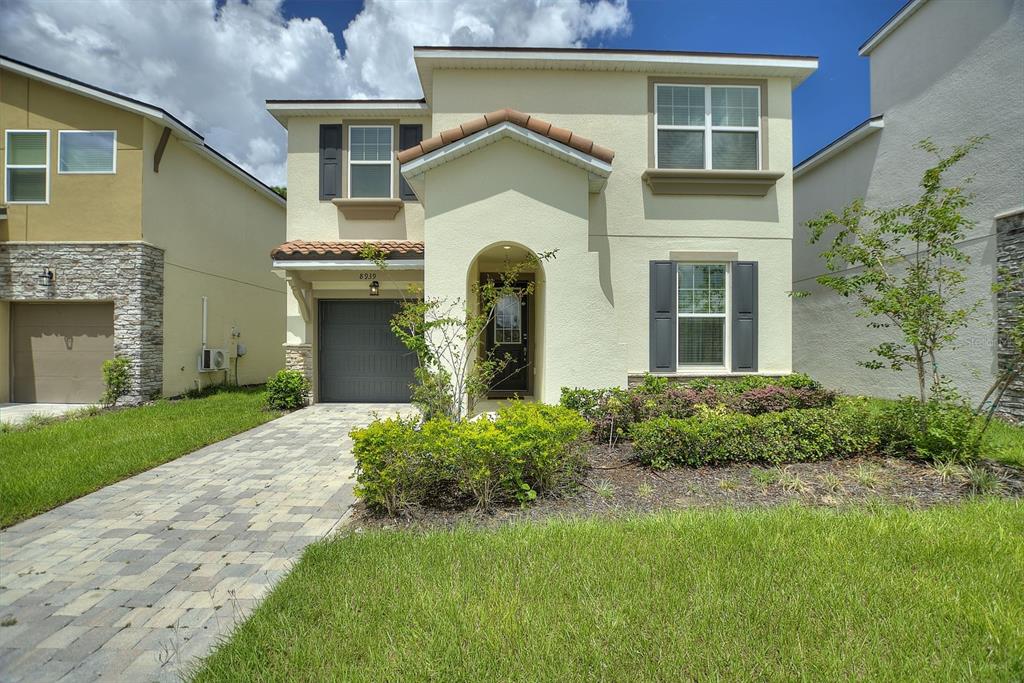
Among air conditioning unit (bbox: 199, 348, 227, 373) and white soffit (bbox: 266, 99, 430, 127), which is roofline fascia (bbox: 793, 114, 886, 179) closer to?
white soffit (bbox: 266, 99, 430, 127)

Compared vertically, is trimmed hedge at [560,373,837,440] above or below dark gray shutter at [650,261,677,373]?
below

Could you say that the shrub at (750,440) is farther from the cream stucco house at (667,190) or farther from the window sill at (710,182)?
the window sill at (710,182)

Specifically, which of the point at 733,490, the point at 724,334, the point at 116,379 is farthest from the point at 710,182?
the point at 116,379

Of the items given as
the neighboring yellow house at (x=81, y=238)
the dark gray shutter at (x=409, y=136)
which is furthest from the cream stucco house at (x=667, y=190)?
the neighboring yellow house at (x=81, y=238)

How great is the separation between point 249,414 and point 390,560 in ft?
25.2

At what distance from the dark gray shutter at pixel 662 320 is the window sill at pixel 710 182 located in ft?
5.25

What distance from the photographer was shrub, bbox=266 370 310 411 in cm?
1004

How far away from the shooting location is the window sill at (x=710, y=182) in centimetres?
895

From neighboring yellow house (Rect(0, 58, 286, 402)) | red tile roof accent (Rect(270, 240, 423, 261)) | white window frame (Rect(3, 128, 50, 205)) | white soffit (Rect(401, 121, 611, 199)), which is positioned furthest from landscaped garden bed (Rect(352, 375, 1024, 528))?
white window frame (Rect(3, 128, 50, 205))

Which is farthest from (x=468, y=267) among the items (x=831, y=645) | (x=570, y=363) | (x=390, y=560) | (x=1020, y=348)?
(x=1020, y=348)

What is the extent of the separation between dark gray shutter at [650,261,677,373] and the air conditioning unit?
11583mm

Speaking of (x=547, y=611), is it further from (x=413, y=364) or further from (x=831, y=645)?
(x=413, y=364)

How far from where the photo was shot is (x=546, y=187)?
7.62m

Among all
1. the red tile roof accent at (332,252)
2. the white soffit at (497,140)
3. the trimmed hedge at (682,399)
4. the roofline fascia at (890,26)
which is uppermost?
the roofline fascia at (890,26)
